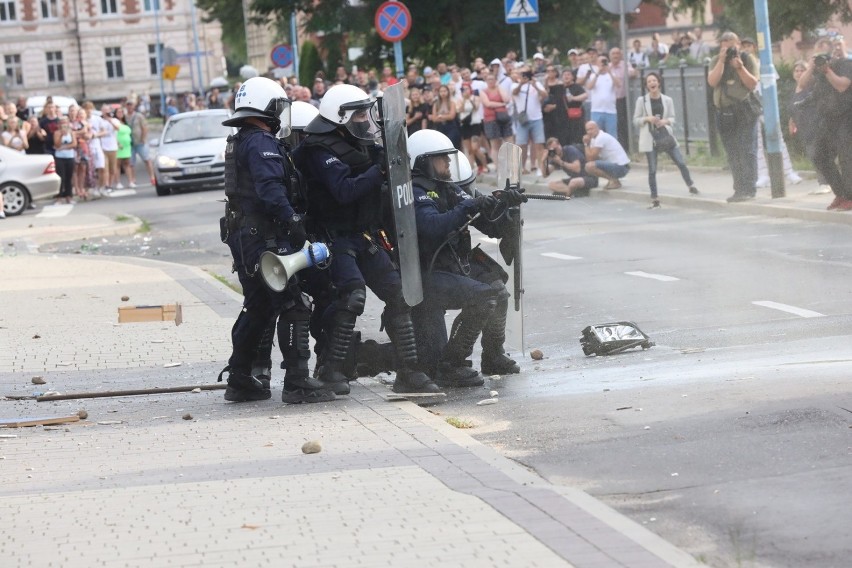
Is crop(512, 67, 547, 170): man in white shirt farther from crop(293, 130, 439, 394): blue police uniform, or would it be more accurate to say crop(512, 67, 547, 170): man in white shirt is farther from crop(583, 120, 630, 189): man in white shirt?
crop(293, 130, 439, 394): blue police uniform

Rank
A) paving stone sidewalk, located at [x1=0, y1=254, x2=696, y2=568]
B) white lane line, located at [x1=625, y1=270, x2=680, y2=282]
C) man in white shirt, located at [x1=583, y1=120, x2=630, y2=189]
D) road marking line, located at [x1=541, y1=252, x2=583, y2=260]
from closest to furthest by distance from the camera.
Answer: paving stone sidewalk, located at [x1=0, y1=254, x2=696, y2=568] < white lane line, located at [x1=625, y1=270, x2=680, y2=282] < road marking line, located at [x1=541, y1=252, x2=583, y2=260] < man in white shirt, located at [x1=583, y1=120, x2=630, y2=189]

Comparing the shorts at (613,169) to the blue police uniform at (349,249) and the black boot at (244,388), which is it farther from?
the black boot at (244,388)

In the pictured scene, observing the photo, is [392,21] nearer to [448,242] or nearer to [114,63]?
[448,242]

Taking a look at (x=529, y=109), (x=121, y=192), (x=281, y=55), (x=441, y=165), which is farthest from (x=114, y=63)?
(x=441, y=165)

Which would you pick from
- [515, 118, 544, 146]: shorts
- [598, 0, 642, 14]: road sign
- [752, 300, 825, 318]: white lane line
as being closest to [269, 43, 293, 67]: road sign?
[515, 118, 544, 146]: shorts

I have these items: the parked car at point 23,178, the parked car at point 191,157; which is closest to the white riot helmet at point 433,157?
the parked car at point 23,178

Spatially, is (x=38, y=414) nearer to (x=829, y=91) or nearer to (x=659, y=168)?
(x=829, y=91)

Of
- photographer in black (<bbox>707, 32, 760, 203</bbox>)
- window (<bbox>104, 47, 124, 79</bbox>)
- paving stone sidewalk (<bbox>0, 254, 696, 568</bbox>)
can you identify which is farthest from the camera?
window (<bbox>104, 47, 124, 79</bbox>)

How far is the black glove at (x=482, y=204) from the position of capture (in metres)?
9.13

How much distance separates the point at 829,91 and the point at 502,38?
26613 millimetres

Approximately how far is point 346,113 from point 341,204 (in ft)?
1.69

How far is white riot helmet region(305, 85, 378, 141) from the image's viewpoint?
9023mm

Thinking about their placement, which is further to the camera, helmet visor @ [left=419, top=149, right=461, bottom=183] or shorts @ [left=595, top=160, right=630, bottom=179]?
shorts @ [left=595, top=160, right=630, bottom=179]

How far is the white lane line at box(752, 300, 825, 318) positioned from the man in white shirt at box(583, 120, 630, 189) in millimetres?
11750
